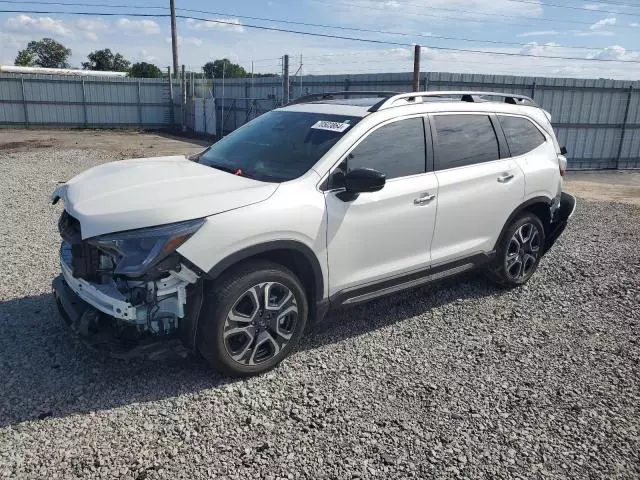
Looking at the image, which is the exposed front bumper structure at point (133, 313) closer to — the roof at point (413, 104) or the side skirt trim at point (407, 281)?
the side skirt trim at point (407, 281)

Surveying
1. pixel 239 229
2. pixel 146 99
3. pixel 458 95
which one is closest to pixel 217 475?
pixel 239 229

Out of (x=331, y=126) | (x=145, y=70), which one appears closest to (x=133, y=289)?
(x=331, y=126)

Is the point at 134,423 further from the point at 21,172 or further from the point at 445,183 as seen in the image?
the point at 21,172

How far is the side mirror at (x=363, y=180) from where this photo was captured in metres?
3.75

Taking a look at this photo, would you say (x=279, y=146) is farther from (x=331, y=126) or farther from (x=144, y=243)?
(x=144, y=243)

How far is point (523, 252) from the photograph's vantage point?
555 cm

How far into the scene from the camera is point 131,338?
3473mm

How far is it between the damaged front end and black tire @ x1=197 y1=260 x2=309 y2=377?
16 cm

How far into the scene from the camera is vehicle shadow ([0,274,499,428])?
3.41 m

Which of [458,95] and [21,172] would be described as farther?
[21,172]

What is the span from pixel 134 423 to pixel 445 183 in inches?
116

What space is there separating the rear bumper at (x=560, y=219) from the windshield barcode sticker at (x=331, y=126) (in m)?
2.87

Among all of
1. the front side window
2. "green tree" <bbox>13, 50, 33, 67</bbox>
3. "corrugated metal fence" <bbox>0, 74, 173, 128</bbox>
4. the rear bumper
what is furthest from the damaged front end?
"green tree" <bbox>13, 50, 33, 67</bbox>

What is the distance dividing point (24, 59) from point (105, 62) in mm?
9965
